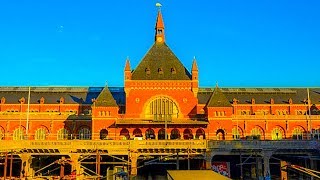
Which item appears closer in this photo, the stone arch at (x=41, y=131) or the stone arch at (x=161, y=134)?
the stone arch at (x=161, y=134)

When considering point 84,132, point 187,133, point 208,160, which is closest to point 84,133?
point 84,132

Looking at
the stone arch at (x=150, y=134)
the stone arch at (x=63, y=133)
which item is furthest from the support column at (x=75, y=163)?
the stone arch at (x=63, y=133)

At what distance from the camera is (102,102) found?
81.8 metres

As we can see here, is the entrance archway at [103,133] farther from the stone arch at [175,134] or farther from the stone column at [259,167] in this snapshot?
the stone column at [259,167]

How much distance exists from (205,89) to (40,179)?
48.9m

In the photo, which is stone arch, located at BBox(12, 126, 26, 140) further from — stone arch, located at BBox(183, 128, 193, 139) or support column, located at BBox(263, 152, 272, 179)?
support column, located at BBox(263, 152, 272, 179)

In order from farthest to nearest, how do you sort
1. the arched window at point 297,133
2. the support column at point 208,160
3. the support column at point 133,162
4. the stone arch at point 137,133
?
the arched window at point 297,133, the stone arch at point 137,133, the support column at point 208,160, the support column at point 133,162

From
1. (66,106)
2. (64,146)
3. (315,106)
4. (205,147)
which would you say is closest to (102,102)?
(66,106)

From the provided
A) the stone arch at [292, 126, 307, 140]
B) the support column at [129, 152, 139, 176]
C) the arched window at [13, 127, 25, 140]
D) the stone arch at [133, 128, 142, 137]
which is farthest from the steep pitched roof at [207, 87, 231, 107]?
the arched window at [13, 127, 25, 140]

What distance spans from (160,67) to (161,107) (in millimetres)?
8524

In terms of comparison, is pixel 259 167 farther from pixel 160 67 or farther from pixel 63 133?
pixel 63 133

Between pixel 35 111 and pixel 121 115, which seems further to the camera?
pixel 35 111

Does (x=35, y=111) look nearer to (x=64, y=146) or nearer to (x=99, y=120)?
(x=99, y=120)

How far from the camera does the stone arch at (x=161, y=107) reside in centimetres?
8306
